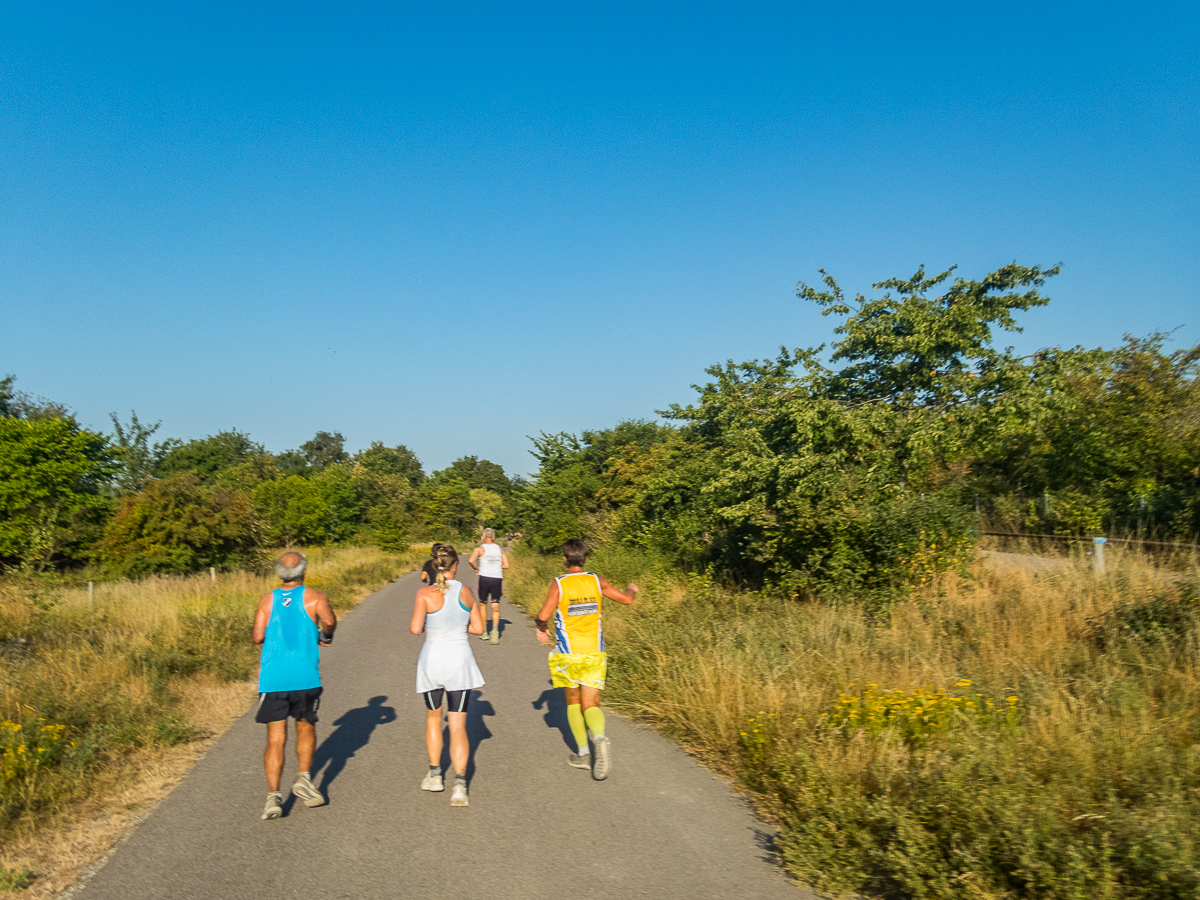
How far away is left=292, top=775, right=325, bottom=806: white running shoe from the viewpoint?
16.3 feet

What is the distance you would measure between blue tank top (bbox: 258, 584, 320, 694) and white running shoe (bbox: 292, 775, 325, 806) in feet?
2.12

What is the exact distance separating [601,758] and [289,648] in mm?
2468

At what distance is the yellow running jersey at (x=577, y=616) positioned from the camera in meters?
5.93

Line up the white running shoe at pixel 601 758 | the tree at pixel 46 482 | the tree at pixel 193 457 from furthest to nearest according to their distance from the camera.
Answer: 1. the tree at pixel 193 457
2. the tree at pixel 46 482
3. the white running shoe at pixel 601 758

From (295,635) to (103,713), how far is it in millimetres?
2884

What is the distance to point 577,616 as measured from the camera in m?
5.95

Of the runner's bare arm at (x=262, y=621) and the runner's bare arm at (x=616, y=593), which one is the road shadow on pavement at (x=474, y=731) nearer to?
the runner's bare arm at (x=616, y=593)

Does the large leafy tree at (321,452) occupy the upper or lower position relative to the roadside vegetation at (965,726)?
upper

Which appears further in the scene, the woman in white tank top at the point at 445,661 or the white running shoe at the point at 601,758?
the white running shoe at the point at 601,758

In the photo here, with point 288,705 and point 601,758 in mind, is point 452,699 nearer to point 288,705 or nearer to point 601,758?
point 288,705

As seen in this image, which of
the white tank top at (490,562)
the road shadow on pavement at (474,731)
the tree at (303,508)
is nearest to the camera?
the road shadow on pavement at (474,731)

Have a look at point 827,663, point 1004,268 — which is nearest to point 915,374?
point 1004,268

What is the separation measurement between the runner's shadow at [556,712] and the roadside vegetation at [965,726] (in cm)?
61

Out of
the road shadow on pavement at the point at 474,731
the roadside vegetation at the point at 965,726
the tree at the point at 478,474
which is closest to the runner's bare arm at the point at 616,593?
the roadside vegetation at the point at 965,726
